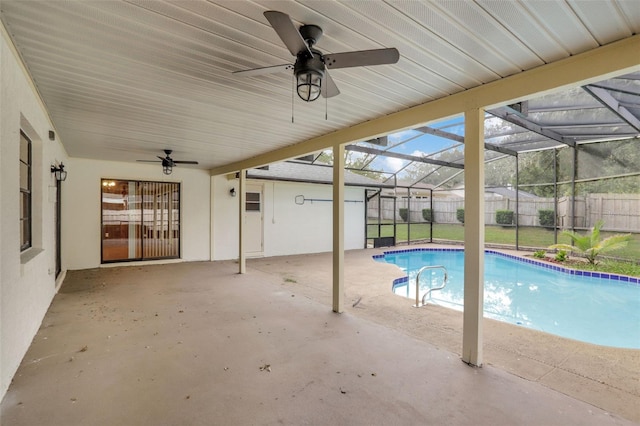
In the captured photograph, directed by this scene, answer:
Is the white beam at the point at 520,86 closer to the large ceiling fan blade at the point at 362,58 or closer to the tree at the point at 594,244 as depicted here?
the large ceiling fan blade at the point at 362,58

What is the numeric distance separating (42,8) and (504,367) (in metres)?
4.38

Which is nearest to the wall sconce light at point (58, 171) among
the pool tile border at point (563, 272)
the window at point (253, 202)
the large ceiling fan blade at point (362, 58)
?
the large ceiling fan blade at point (362, 58)

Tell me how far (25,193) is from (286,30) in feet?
11.7

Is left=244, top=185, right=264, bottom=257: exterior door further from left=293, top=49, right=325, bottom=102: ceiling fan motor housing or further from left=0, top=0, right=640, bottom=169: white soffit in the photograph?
left=293, top=49, right=325, bottom=102: ceiling fan motor housing

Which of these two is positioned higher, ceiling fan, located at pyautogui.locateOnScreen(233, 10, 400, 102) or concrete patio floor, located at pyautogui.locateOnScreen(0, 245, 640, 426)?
ceiling fan, located at pyautogui.locateOnScreen(233, 10, 400, 102)

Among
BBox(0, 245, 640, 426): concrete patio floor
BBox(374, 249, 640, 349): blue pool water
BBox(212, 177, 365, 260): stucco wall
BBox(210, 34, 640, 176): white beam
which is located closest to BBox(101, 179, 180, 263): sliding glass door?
BBox(212, 177, 365, 260): stucco wall

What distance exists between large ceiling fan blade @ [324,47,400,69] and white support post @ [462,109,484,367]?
4.68 feet

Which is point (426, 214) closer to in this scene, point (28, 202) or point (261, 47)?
point (261, 47)

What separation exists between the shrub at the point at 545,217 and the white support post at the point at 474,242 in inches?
400

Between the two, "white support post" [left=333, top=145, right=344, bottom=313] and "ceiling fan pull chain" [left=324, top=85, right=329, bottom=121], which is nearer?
"ceiling fan pull chain" [left=324, top=85, right=329, bottom=121]

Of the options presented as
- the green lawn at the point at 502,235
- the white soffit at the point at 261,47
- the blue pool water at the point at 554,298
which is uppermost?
the white soffit at the point at 261,47

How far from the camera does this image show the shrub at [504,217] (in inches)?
493

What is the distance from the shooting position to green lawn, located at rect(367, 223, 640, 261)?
7962 mm

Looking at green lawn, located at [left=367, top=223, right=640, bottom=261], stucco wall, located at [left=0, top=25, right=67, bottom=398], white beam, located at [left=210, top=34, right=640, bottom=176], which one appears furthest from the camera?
green lawn, located at [left=367, top=223, right=640, bottom=261]
